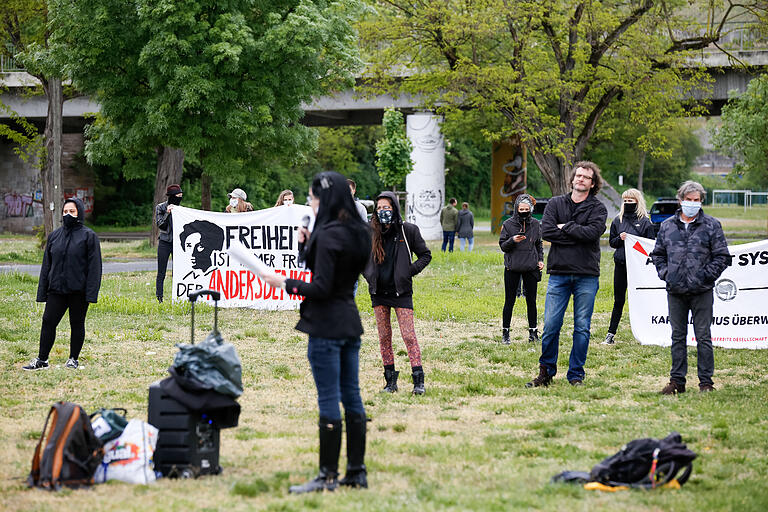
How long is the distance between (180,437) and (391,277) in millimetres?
3492

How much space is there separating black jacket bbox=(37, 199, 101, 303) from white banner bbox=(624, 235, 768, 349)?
649 cm

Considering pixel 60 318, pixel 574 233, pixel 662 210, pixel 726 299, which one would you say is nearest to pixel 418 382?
pixel 574 233

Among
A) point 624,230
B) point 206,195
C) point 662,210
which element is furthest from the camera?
point 662,210

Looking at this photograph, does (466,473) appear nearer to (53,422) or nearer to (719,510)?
(719,510)

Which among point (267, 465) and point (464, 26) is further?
point (464, 26)

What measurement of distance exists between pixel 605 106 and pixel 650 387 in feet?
80.3

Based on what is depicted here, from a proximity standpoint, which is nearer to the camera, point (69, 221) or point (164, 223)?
point (69, 221)

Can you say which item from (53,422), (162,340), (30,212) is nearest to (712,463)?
(53,422)

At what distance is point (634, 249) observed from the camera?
12.4 m

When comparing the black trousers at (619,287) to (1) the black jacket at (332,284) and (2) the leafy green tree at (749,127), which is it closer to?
(1) the black jacket at (332,284)

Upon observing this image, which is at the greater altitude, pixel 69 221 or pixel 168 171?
pixel 168 171

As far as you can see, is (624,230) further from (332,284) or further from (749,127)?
(749,127)

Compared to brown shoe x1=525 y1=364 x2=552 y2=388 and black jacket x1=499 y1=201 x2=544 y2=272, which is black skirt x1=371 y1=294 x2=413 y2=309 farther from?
black jacket x1=499 y1=201 x2=544 y2=272

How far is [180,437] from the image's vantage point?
240 inches
